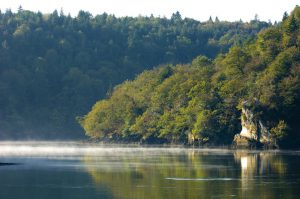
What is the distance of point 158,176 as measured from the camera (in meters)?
69.1

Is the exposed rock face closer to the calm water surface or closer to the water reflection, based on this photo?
the water reflection

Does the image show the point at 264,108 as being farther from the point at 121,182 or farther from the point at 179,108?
the point at 121,182

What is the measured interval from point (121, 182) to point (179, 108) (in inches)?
3935

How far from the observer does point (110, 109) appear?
18950 cm

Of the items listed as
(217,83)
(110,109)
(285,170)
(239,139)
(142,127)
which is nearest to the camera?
(285,170)

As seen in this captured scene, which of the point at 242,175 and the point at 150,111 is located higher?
the point at 150,111

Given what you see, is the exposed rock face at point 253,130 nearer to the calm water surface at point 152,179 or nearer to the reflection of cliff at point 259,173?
the reflection of cliff at point 259,173

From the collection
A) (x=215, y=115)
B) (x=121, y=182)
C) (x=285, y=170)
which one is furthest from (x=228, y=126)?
(x=121, y=182)

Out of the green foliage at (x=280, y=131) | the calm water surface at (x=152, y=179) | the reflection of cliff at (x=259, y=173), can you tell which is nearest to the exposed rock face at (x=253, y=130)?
Answer: the green foliage at (x=280, y=131)

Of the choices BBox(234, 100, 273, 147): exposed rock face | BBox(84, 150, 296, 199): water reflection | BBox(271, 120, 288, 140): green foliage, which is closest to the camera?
BBox(84, 150, 296, 199): water reflection

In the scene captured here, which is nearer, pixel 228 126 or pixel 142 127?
pixel 228 126

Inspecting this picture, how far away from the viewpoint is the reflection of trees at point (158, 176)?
56678mm

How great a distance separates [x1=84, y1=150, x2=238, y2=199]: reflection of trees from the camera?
56678mm

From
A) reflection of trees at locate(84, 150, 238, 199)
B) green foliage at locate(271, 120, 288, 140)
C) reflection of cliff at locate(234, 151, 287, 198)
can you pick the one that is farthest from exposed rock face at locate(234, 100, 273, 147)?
reflection of trees at locate(84, 150, 238, 199)
